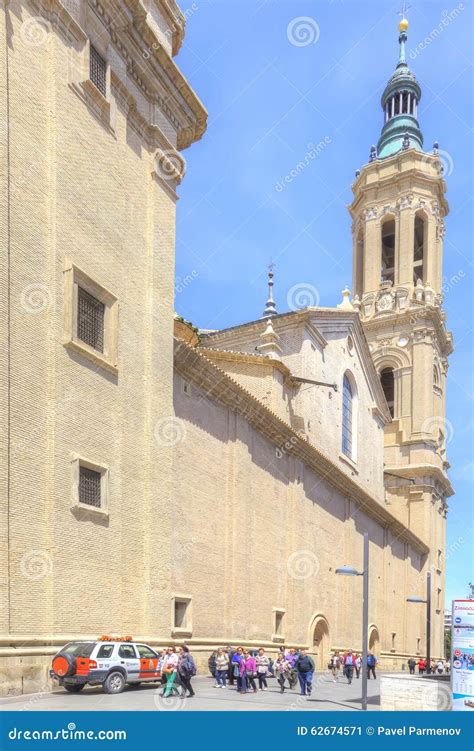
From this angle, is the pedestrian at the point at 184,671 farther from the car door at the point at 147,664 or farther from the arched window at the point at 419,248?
the arched window at the point at 419,248

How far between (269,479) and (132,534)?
469 inches

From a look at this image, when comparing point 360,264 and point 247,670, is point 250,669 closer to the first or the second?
point 247,670

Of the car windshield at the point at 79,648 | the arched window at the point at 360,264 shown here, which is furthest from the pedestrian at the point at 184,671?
the arched window at the point at 360,264

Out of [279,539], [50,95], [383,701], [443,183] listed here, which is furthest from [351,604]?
[443,183]

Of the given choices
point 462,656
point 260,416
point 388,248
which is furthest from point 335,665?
point 388,248

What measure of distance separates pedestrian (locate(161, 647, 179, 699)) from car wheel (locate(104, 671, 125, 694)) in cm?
88

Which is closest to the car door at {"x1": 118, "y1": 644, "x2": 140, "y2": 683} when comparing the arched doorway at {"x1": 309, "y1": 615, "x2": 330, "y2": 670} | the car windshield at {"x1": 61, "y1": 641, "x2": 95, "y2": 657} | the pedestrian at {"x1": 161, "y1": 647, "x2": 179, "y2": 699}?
the pedestrian at {"x1": 161, "y1": 647, "x2": 179, "y2": 699}

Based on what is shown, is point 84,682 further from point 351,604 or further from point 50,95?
point 351,604

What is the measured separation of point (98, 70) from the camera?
19.6m

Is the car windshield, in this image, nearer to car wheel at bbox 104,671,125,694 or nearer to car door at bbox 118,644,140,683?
car wheel at bbox 104,671,125,694

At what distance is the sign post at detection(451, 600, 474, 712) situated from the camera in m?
13.5

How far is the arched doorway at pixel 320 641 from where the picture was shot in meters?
34.7

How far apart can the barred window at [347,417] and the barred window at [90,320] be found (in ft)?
85.4

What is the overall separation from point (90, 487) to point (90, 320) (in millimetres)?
3797
